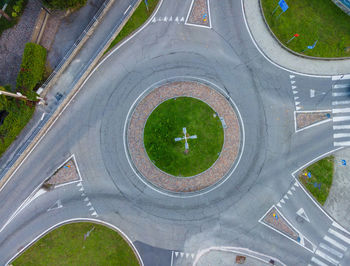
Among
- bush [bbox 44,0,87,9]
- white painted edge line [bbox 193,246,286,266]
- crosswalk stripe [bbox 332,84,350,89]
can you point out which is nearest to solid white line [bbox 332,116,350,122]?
crosswalk stripe [bbox 332,84,350,89]

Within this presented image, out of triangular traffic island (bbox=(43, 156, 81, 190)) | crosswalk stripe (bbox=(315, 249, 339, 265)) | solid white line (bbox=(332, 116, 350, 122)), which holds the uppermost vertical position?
triangular traffic island (bbox=(43, 156, 81, 190))

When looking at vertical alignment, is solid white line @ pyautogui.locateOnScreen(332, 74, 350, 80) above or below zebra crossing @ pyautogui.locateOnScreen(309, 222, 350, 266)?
above

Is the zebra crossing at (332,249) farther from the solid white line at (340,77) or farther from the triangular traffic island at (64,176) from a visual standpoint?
the triangular traffic island at (64,176)

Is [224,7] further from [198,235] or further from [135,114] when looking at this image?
[198,235]

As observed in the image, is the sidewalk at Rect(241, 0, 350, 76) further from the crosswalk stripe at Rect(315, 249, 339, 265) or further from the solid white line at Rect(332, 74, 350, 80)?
the crosswalk stripe at Rect(315, 249, 339, 265)

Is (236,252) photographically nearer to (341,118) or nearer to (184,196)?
(184,196)

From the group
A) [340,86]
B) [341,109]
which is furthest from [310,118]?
[340,86]

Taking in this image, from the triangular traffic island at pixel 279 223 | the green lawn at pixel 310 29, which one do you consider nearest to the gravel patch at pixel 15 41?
the green lawn at pixel 310 29
